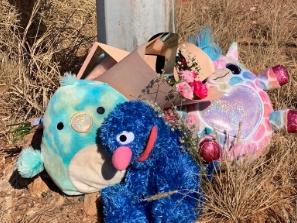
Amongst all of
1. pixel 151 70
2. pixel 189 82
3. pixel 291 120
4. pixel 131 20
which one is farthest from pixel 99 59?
pixel 291 120

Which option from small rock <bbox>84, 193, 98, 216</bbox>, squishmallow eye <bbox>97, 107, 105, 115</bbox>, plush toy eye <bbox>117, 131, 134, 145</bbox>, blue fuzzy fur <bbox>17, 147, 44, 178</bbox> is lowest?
small rock <bbox>84, 193, 98, 216</bbox>

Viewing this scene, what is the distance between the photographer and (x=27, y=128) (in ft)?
8.71

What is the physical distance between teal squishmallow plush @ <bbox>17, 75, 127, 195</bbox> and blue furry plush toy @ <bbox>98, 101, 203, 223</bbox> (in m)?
0.05

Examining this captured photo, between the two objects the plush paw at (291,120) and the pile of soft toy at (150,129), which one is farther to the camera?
the plush paw at (291,120)

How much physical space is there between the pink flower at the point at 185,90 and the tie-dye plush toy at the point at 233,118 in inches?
2.8

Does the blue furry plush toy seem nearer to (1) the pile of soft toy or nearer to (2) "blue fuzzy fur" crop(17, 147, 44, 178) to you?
(1) the pile of soft toy

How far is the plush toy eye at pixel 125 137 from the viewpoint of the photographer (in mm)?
2016

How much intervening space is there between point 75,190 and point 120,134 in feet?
1.20

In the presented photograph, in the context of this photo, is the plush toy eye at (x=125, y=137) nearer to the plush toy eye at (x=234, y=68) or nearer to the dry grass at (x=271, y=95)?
the dry grass at (x=271, y=95)

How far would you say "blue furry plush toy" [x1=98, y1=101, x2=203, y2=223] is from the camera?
79.8 inches

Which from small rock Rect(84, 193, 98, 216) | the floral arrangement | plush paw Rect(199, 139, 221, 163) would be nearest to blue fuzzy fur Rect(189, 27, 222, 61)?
the floral arrangement

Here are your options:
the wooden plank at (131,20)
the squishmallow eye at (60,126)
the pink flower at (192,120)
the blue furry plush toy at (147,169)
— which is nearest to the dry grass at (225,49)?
the blue furry plush toy at (147,169)

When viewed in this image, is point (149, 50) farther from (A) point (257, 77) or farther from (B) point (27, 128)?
(B) point (27, 128)

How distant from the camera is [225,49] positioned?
330 cm
